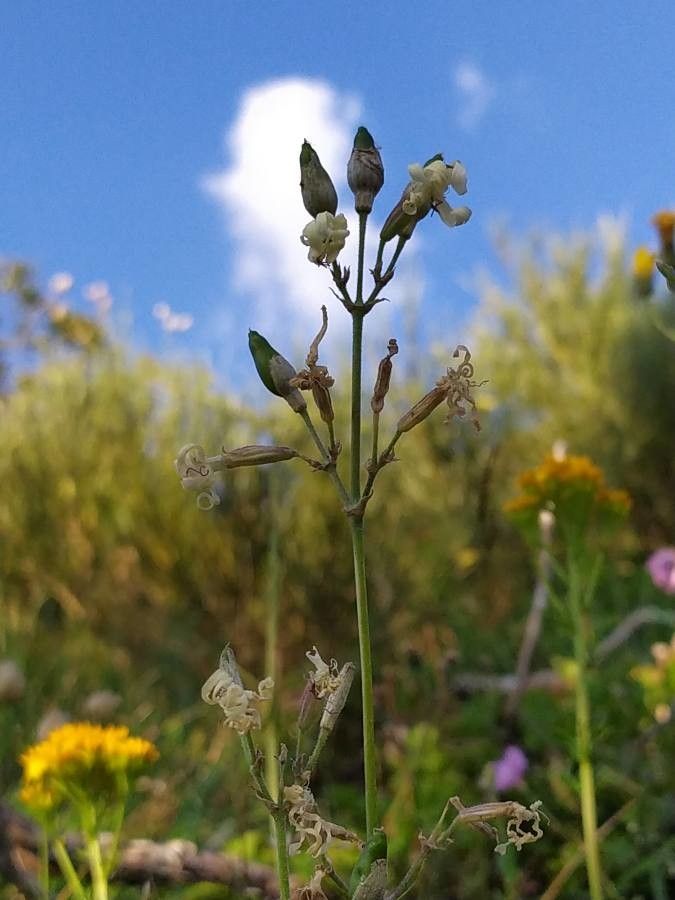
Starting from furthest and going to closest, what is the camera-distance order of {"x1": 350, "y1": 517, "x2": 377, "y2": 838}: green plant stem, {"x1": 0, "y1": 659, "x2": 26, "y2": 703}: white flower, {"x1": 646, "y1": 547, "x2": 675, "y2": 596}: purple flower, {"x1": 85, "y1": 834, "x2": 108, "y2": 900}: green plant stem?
1. {"x1": 646, "y1": 547, "x2": 675, "y2": 596}: purple flower
2. {"x1": 0, "y1": 659, "x2": 26, "y2": 703}: white flower
3. {"x1": 85, "y1": 834, "x2": 108, "y2": 900}: green plant stem
4. {"x1": 350, "y1": 517, "x2": 377, "y2": 838}: green plant stem

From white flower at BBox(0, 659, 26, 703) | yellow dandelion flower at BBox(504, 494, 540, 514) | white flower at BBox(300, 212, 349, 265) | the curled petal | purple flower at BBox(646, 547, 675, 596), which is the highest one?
the curled petal

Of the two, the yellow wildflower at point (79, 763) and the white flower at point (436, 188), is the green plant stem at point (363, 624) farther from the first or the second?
the yellow wildflower at point (79, 763)

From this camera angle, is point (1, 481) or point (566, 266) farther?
point (566, 266)

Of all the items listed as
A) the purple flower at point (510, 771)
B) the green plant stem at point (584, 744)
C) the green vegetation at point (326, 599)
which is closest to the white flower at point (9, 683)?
the green vegetation at point (326, 599)

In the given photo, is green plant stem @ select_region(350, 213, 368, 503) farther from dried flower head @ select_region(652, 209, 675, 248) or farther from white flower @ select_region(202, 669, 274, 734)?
dried flower head @ select_region(652, 209, 675, 248)

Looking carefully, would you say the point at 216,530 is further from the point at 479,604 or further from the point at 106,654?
the point at 479,604

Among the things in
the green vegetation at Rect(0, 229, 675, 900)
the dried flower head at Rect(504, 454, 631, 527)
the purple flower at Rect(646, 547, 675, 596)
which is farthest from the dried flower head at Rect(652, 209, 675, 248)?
the purple flower at Rect(646, 547, 675, 596)

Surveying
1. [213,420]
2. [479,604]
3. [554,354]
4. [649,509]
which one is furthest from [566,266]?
[213,420]

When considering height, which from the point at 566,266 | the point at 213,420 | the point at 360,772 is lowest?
the point at 360,772
